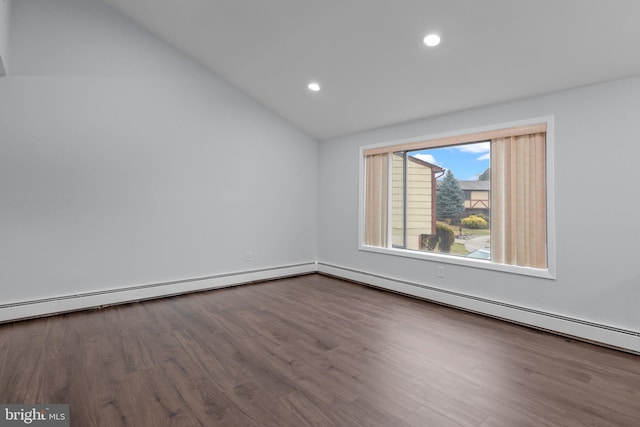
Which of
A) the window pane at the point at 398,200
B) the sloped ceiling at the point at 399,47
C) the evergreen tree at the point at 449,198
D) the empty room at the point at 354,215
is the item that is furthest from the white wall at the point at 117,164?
the evergreen tree at the point at 449,198

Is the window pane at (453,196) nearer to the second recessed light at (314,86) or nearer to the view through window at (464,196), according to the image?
the view through window at (464,196)

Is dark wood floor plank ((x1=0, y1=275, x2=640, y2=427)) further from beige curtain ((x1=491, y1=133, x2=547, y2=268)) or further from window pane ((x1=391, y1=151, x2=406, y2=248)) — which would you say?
window pane ((x1=391, y1=151, x2=406, y2=248))

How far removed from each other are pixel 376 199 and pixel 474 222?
4.66 feet

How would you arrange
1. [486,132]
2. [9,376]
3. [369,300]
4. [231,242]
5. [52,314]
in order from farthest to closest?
[231,242], [369,300], [486,132], [52,314], [9,376]

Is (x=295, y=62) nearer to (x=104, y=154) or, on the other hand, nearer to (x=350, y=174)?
(x=350, y=174)

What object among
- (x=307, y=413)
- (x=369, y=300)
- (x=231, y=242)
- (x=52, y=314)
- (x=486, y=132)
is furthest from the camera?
(x=231, y=242)

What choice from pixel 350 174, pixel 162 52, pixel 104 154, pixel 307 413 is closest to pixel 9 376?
pixel 307 413

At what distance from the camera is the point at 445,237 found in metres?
3.88

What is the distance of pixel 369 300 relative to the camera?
375 centimetres

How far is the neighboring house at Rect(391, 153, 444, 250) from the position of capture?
4.08 m

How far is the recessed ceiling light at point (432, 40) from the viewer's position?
2.58 meters

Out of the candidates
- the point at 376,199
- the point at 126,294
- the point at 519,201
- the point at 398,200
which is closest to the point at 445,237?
the point at 398,200

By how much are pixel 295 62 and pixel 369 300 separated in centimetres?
A: 297

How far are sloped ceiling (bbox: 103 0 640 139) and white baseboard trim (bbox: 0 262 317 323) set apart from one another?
2640 mm
